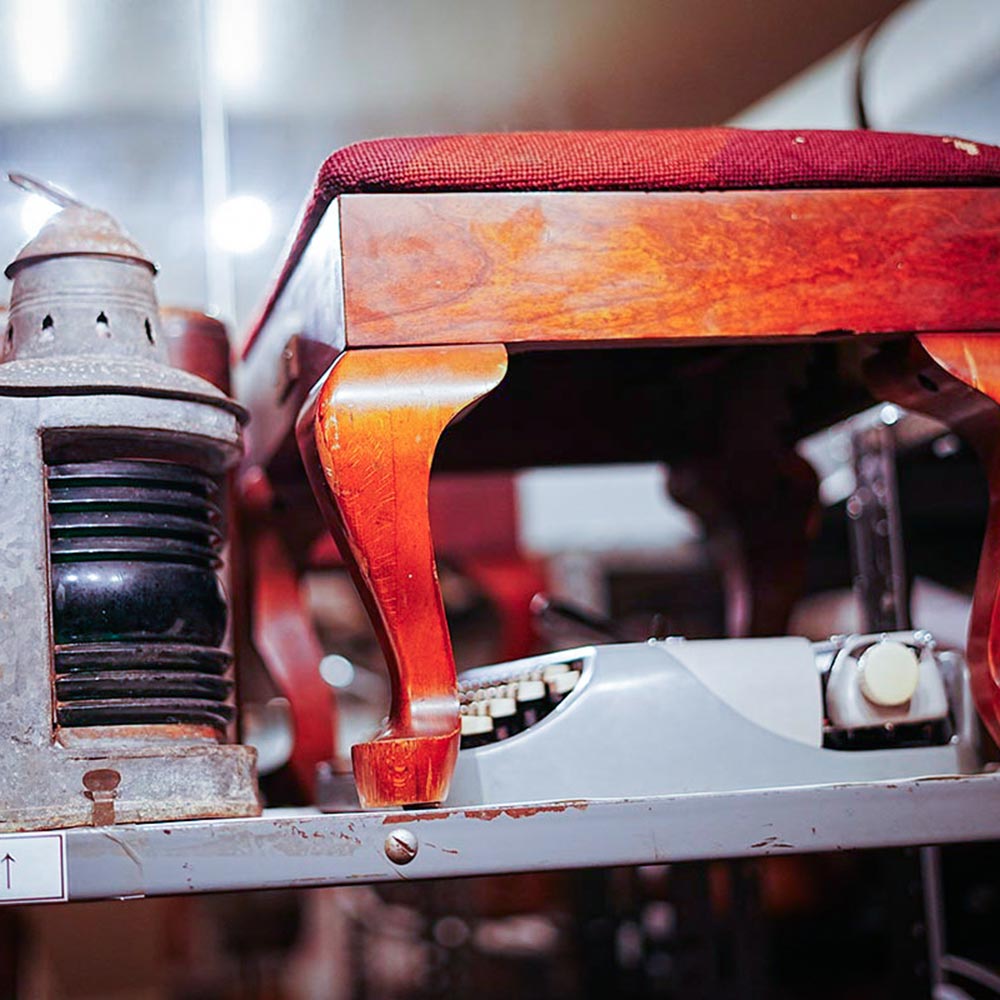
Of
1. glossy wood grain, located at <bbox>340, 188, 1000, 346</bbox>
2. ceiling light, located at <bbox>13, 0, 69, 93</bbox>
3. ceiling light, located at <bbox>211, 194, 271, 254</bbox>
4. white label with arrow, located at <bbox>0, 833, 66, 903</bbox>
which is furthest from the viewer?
ceiling light, located at <bbox>211, 194, 271, 254</bbox>

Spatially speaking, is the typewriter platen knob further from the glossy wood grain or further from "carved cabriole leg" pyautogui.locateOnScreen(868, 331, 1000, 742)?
the glossy wood grain

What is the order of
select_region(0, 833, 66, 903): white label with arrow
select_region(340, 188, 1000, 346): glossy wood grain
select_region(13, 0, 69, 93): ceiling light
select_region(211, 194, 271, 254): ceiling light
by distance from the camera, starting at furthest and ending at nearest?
select_region(211, 194, 271, 254): ceiling light, select_region(13, 0, 69, 93): ceiling light, select_region(340, 188, 1000, 346): glossy wood grain, select_region(0, 833, 66, 903): white label with arrow

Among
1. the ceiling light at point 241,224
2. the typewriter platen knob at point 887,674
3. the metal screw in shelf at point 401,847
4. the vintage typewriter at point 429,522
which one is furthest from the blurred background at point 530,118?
the metal screw in shelf at point 401,847

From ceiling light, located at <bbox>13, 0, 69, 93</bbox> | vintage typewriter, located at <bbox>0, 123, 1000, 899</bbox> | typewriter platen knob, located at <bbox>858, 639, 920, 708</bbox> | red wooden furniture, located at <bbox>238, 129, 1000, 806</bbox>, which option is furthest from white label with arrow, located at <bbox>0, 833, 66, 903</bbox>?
ceiling light, located at <bbox>13, 0, 69, 93</bbox>

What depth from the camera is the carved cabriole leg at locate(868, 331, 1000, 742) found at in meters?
1.16

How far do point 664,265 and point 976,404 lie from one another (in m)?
0.27

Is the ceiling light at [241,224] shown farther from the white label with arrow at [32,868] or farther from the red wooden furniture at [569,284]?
the white label with arrow at [32,868]

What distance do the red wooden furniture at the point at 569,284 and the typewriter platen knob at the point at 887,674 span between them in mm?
55

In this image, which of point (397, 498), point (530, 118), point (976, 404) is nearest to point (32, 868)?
point (397, 498)

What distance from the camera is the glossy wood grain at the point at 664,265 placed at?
1.09 m

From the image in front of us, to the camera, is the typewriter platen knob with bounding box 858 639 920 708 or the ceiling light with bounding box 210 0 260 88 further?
the ceiling light with bounding box 210 0 260 88

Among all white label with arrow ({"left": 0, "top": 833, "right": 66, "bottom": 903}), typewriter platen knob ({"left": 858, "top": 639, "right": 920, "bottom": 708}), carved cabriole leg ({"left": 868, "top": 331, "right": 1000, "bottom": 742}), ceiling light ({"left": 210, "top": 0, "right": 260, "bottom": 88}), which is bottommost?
white label with arrow ({"left": 0, "top": 833, "right": 66, "bottom": 903})

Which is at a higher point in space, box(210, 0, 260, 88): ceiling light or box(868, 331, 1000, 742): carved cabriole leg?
box(210, 0, 260, 88): ceiling light

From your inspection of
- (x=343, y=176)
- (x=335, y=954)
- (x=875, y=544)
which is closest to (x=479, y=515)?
(x=875, y=544)
